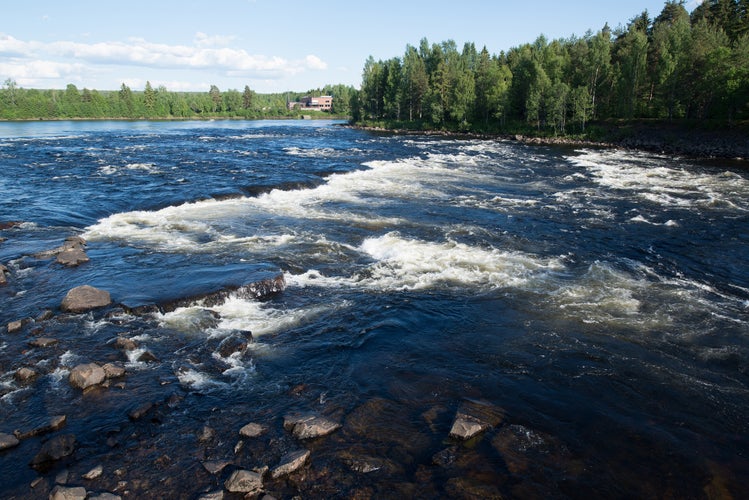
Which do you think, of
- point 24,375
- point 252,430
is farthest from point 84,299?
point 252,430

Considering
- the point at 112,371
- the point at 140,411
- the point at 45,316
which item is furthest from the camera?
the point at 45,316

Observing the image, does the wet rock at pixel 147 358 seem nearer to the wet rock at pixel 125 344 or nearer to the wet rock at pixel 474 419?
the wet rock at pixel 125 344

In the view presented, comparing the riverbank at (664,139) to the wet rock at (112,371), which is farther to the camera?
the riverbank at (664,139)

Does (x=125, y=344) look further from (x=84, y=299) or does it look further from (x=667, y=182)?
(x=667, y=182)

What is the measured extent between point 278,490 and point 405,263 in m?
11.5

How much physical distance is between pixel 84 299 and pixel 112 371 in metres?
4.57

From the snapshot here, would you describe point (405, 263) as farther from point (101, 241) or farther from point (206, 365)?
point (101, 241)

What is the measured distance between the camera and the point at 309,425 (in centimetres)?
882

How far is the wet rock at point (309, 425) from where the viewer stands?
868 centimetres

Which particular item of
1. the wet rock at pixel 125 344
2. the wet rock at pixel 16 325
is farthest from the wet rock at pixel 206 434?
the wet rock at pixel 16 325

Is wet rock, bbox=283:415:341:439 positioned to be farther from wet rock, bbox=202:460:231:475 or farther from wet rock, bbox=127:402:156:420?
wet rock, bbox=127:402:156:420

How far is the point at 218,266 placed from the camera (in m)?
17.0

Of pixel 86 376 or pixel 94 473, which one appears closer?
pixel 94 473

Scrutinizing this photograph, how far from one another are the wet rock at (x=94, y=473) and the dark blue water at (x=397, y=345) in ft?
0.25
